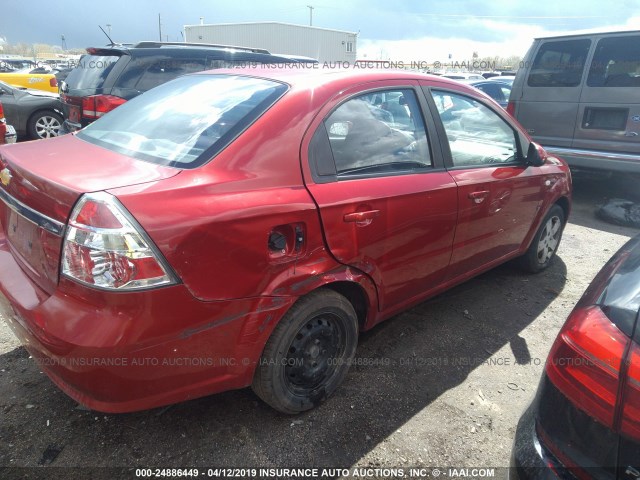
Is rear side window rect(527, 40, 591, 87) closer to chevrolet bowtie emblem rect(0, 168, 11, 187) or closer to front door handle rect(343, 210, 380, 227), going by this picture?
front door handle rect(343, 210, 380, 227)

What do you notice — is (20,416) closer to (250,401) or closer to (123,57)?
(250,401)

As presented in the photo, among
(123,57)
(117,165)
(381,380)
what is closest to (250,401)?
(381,380)

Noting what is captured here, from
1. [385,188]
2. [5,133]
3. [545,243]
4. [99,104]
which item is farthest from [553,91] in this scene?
[5,133]

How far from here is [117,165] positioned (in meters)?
1.97

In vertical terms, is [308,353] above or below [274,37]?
below

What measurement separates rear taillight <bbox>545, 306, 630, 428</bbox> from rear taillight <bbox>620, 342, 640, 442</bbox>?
1.0 inches

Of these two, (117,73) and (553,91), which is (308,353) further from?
(553,91)

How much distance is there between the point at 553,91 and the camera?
6344 mm

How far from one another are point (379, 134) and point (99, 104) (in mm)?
4356

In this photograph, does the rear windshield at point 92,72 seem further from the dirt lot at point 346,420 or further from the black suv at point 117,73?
the dirt lot at point 346,420

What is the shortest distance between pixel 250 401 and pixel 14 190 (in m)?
1.52

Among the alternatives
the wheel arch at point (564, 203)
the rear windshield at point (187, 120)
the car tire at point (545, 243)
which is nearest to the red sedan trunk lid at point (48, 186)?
the rear windshield at point (187, 120)

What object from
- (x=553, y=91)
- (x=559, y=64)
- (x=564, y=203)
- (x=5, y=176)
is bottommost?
(x=564, y=203)

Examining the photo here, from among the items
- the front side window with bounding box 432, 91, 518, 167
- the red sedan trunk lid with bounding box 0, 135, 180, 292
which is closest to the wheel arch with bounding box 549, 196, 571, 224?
the front side window with bounding box 432, 91, 518, 167
